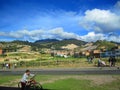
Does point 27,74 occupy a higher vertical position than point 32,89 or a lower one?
higher

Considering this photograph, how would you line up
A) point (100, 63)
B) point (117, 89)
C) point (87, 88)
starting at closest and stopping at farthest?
1. point (117, 89)
2. point (87, 88)
3. point (100, 63)

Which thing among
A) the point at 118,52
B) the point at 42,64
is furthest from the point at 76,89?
the point at 118,52

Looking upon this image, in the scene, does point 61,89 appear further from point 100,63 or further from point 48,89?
point 100,63

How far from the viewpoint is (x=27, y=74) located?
16.2 metres

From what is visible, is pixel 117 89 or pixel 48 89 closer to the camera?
pixel 117 89

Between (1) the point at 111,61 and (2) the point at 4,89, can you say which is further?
(1) the point at 111,61

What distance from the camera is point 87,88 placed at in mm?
17125

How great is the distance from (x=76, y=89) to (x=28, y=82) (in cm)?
337

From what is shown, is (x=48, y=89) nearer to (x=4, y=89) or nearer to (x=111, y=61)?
(x=4, y=89)

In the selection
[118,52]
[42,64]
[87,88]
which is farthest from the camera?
[118,52]

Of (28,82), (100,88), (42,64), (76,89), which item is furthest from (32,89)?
(42,64)

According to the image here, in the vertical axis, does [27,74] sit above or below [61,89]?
above

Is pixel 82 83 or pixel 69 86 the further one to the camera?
pixel 82 83

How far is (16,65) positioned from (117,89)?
44990mm
